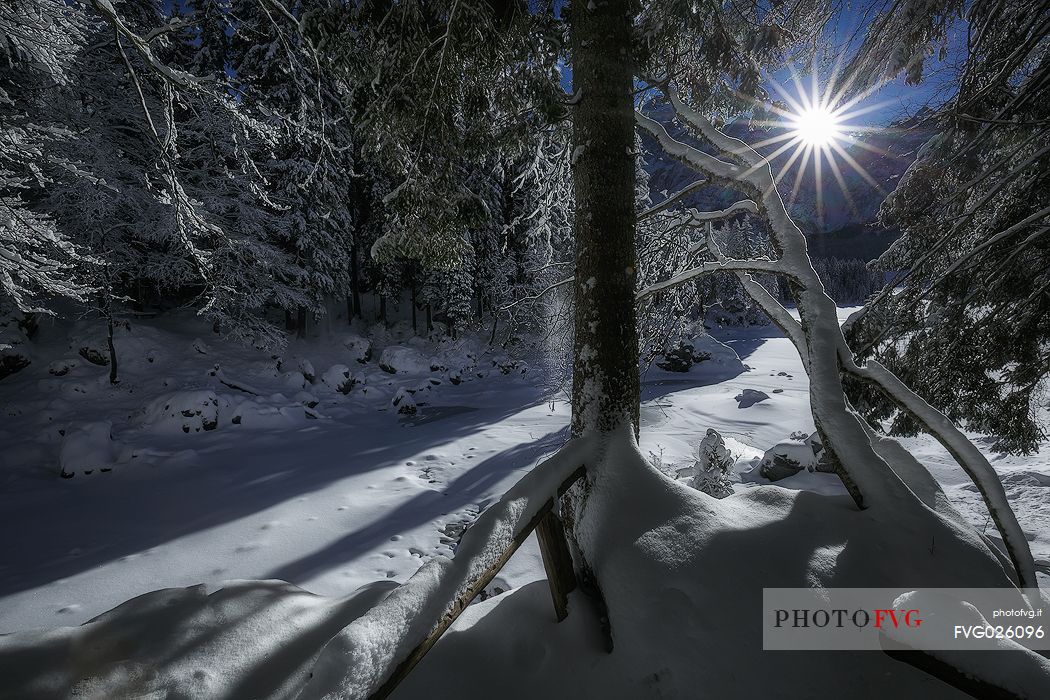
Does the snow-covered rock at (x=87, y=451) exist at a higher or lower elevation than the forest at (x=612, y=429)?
lower

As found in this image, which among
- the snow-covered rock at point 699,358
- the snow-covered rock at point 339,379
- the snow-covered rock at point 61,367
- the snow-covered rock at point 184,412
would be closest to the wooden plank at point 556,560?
the snow-covered rock at point 184,412

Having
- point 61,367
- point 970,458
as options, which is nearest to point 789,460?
point 970,458

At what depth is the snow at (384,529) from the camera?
2.09 m

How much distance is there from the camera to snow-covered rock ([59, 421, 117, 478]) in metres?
10.00

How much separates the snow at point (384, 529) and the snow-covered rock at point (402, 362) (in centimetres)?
88

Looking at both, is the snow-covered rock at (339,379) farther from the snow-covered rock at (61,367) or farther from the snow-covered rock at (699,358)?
the snow-covered rock at (699,358)

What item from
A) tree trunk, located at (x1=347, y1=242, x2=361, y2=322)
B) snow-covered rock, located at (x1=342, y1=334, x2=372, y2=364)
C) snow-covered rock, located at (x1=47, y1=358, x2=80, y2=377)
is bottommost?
snow-covered rock, located at (x1=47, y1=358, x2=80, y2=377)

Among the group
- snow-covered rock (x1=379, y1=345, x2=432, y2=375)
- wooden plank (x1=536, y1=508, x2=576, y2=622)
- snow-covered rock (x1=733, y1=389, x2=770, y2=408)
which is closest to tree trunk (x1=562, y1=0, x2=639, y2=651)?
wooden plank (x1=536, y1=508, x2=576, y2=622)

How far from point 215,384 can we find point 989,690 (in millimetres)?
19368

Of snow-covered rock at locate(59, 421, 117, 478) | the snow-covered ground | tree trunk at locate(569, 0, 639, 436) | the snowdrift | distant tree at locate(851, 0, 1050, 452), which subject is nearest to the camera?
the snowdrift

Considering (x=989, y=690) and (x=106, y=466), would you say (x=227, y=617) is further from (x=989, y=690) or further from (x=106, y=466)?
(x=106, y=466)

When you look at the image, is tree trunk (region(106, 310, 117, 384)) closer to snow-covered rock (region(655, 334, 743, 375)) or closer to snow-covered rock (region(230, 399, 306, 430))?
snow-covered rock (region(230, 399, 306, 430))

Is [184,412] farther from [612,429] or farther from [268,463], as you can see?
[612,429]

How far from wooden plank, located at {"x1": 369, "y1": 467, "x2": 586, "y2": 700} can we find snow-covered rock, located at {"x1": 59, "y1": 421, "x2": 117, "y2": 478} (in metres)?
12.9
